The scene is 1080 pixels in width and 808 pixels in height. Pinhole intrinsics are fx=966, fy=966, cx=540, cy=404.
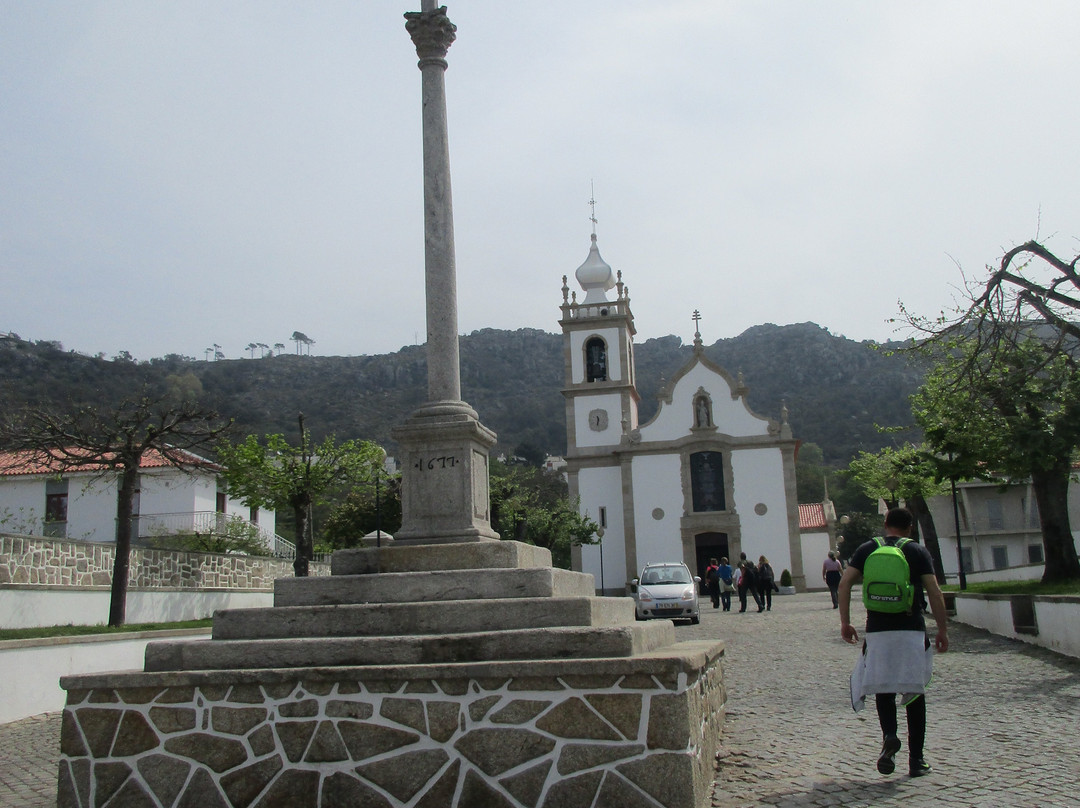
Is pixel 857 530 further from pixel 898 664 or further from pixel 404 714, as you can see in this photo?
pixel 404 714

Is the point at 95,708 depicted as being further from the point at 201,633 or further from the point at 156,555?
the point at 156,555

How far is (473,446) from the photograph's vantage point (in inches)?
303

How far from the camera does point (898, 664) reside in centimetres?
585

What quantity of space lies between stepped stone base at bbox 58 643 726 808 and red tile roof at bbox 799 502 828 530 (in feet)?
134

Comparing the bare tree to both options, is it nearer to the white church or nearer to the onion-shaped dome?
the white church

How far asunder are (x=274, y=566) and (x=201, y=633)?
966 cm

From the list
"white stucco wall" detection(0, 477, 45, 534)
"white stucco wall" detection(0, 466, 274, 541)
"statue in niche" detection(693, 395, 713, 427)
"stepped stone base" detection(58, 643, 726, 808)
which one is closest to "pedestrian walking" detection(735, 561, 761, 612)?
"white stucco wall" detection(0, 466, 274, 541)

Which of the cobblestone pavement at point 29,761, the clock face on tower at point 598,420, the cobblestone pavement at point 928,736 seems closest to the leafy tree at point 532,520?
the clock face on tower at point 598,420

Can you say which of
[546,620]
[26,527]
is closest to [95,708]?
[546,620]

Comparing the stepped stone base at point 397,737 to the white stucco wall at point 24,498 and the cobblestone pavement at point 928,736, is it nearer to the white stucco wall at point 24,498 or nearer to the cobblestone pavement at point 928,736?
the cobblestone pavement at point 928,736

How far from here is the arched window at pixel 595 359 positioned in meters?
46.1

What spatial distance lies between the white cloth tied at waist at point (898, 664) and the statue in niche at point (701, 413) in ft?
124

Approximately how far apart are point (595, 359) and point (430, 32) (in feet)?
125

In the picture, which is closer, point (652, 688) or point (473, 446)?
point (652, 688)
